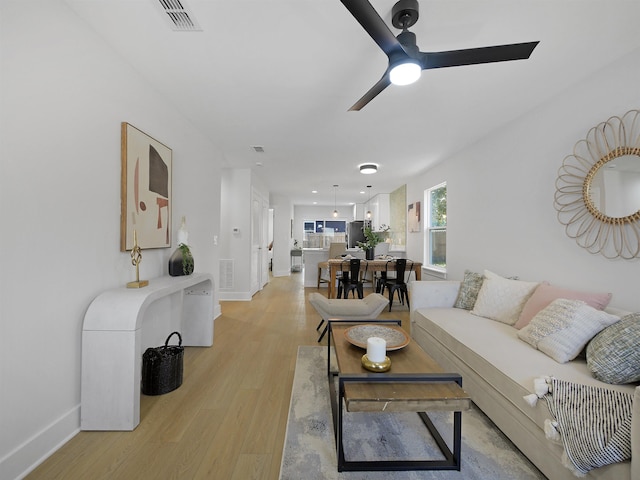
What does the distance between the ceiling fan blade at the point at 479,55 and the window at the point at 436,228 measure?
340 cm

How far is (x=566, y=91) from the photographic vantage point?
8.12 feet

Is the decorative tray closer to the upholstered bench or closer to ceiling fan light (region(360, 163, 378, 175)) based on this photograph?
the upholstered bench

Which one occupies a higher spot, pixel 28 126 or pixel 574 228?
pixel 28 126

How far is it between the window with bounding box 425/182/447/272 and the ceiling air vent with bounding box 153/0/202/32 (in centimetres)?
426

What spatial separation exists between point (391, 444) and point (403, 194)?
5.98 m

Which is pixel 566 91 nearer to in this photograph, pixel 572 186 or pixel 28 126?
pixel 572 186

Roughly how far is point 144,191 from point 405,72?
2.17 meters

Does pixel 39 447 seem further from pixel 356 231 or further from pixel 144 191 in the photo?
pixel 356 231

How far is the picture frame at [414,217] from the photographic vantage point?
5.99 metres

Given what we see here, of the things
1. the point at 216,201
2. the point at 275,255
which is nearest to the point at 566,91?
the point at 216,201

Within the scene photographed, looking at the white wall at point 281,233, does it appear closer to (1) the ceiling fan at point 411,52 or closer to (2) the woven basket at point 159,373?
(2) the woven basket at point 159,373

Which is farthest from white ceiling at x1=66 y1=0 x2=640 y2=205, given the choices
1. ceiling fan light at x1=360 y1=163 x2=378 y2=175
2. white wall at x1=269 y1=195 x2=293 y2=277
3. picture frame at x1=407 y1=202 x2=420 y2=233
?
white wall at x1=269 y1=195 x2=293 y2=277

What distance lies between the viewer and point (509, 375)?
5.38 feet

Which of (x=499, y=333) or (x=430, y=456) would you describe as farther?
(x=499, y=333)
